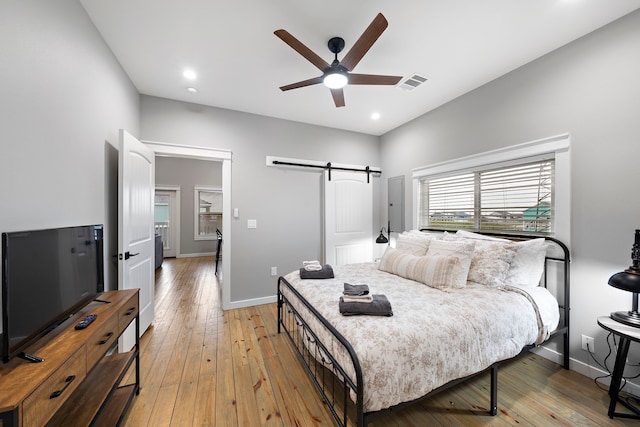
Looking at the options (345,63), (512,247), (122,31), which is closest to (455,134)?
(512,247)

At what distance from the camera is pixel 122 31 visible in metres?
2.03

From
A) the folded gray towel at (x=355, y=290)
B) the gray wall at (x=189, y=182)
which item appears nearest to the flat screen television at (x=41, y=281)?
the folded gray towel at (x=355, y=290)

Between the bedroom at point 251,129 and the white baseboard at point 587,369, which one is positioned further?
the white baseboard at point 587,369

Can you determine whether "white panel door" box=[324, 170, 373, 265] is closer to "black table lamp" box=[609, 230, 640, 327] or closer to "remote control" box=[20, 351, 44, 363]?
"black table lamp" box=[609, 230, 640, 327]

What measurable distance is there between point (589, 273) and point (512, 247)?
0.57 m

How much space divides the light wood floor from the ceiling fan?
8.38ft

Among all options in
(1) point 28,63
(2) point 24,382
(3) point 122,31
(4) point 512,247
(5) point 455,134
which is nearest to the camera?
(2) point 24,382

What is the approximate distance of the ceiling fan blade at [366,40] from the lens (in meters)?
1.52

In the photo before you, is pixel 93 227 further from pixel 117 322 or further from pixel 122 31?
pixel 122 31

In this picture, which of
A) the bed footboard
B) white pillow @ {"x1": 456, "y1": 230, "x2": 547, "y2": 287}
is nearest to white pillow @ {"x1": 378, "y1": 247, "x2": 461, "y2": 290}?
white pillow @ {"x1": 456, "y1": 230, "x2": 547, "y2": 287}

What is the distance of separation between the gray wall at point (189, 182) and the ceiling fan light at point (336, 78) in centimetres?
596

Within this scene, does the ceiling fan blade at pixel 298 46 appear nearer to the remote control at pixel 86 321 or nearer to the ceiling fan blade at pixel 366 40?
the ceiling fan blade at pixel 366 40

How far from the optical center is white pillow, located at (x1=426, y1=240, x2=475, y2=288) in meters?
2.16

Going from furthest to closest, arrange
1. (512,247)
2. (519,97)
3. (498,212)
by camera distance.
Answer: (498,212) < (519,97) < (512,247)
